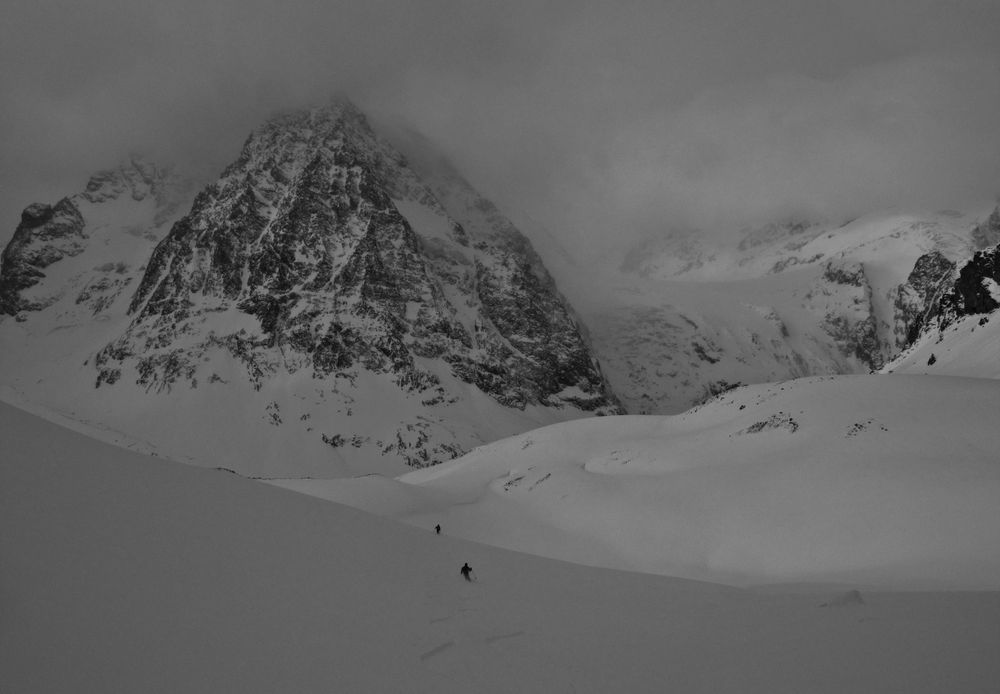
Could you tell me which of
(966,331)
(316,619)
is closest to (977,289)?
(966,331)

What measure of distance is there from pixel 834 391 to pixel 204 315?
6165 inches

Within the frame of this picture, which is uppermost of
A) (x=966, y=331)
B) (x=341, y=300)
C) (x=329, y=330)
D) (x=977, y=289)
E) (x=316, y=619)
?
(x=341, y=300)

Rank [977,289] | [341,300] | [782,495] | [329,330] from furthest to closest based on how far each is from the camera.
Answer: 1. [341,300]
2. [329,330]
3. [977,289]
4. [782,495]

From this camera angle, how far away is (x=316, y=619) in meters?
7.91

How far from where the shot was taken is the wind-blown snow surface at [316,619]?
233 inches

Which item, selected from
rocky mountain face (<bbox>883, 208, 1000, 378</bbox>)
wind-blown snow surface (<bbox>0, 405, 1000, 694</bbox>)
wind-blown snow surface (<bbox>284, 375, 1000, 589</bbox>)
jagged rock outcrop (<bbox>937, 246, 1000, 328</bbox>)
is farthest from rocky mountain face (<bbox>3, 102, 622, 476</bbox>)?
wind-blown snow surface (<bbox>0, 405, 1000, 694</bbox>)

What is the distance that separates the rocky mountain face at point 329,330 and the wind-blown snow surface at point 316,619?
373ft

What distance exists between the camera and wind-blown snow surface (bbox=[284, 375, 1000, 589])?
17750 millimetres

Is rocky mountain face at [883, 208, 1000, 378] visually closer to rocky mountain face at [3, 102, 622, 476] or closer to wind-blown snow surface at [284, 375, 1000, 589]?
wind-blown snow surface at [284, 375, 1000, 589]

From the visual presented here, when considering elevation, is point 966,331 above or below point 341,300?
below

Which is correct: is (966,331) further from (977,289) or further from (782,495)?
(782,495)

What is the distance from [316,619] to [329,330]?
5769 inches

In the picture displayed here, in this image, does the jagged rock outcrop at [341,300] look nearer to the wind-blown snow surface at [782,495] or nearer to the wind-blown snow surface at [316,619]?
the wind-blown snow surface at [782,495]

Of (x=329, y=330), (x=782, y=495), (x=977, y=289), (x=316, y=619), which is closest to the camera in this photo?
(x=316, y=619)
